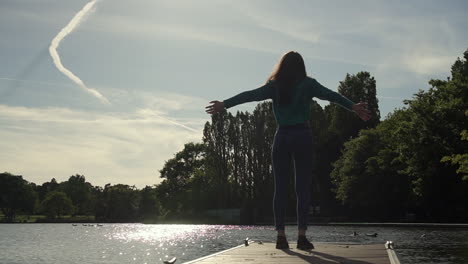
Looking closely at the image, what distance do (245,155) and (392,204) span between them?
30545 mm

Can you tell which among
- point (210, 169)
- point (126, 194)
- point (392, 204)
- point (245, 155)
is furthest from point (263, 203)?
point (126, 194)

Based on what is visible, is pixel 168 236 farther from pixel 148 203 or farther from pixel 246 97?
pixel 148 203

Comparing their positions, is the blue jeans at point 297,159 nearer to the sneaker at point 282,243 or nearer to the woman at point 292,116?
the woman at point 292,116

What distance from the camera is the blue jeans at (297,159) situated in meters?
8.02

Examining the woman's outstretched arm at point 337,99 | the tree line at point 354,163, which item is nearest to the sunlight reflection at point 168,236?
the tree line at point 354,163

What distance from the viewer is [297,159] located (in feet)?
26.5

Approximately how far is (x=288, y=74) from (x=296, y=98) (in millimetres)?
434

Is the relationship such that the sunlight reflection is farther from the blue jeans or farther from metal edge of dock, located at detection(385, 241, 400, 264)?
metal edge of dock, located at detection(385, 241, 400, 264)

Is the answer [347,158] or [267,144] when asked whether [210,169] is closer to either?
[267,144]

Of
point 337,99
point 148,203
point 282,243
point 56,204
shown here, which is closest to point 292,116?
point 337,99

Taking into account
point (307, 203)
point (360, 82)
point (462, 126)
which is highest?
point (360, 82)

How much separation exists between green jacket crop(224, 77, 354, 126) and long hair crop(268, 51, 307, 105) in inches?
3.0

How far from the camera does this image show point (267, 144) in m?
90.6

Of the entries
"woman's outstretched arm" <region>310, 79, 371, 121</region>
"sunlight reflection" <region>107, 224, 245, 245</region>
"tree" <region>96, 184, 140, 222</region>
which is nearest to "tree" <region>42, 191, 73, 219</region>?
"tree" <region>96, 184, 140, 222</region>
